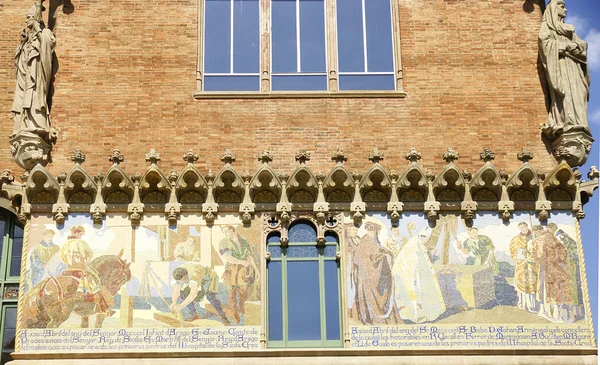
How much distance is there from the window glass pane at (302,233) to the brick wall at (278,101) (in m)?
1.12

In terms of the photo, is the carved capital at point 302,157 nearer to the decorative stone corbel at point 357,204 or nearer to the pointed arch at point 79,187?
the decorative stone corbel at point 357,204

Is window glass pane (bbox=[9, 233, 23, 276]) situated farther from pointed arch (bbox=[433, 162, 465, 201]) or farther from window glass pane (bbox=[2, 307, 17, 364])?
pointed arch (bbox=[433, 162, 465, 201])

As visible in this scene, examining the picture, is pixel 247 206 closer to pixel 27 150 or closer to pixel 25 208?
pixel 25 208

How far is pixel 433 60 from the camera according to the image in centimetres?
1888

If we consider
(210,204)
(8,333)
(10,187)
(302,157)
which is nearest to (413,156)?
(302,157)

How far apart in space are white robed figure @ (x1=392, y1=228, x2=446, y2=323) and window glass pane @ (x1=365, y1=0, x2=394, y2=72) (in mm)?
3530

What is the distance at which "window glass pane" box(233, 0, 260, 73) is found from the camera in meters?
19.0

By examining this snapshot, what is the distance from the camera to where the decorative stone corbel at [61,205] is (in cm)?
1731

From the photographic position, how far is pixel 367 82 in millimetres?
18812

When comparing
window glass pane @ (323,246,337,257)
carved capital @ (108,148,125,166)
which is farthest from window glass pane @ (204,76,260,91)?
window glass pane @ (323,246,337,257)

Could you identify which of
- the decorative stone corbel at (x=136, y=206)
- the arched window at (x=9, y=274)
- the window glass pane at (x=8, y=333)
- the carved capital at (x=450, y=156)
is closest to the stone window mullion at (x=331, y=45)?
the carved capital at (x=450, y=156)

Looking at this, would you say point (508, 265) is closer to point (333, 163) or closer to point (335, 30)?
point (333, 163)

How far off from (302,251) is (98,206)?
3.56m

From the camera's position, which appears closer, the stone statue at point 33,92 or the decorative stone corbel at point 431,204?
the decorative stone corbel at point 431,204
